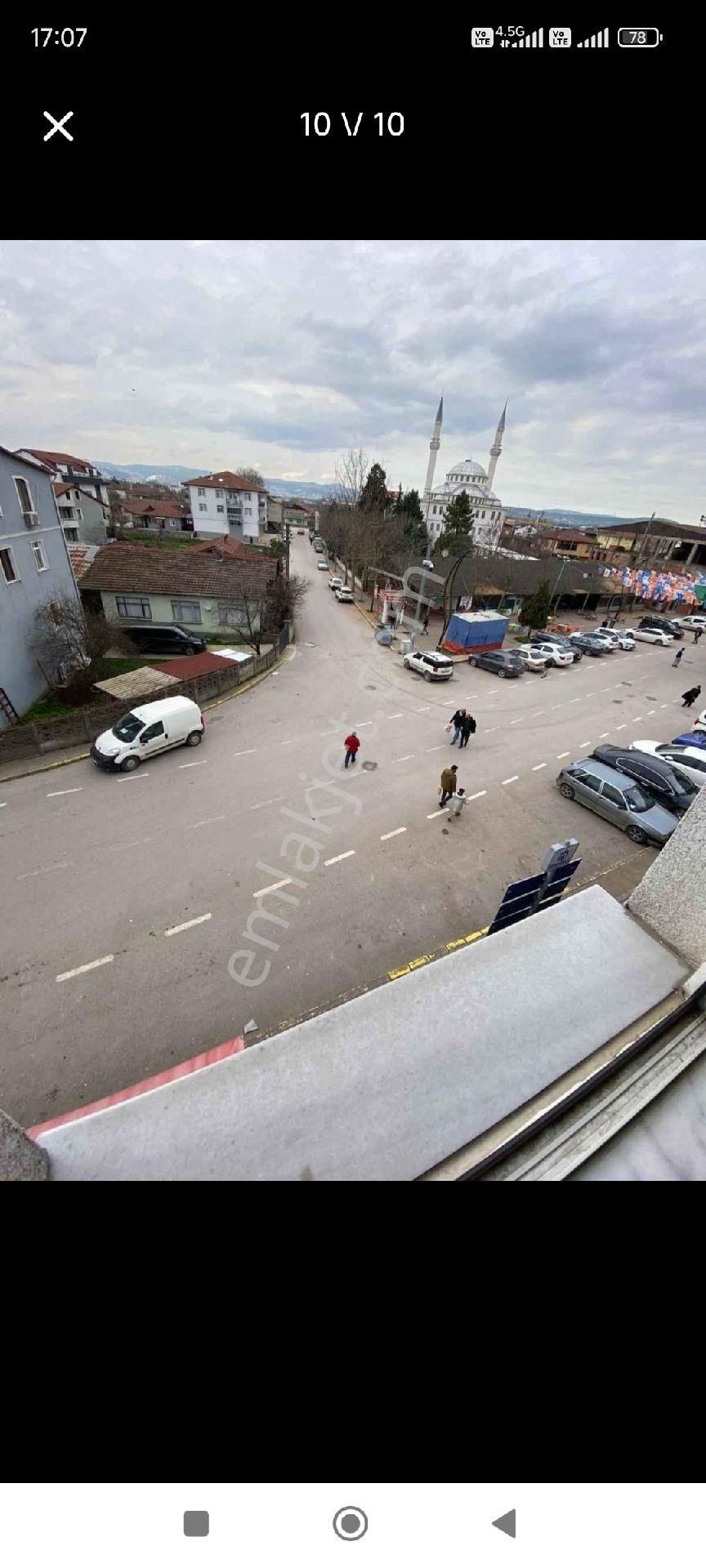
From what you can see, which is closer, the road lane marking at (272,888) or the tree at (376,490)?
the road lane marking at (272,888)

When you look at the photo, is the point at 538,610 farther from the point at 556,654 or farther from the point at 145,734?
the point at 145,734

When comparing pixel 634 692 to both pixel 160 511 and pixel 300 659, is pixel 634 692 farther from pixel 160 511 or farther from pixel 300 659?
pixel 160 511

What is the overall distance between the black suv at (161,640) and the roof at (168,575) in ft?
9.24

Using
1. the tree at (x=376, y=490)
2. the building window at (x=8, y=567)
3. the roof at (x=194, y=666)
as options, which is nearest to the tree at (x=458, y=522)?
the tree at (x=376, y=490)

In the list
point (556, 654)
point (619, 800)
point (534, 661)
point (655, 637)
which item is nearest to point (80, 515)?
point (534, 661)

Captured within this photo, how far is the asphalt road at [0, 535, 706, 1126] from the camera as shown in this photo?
23.5 ft

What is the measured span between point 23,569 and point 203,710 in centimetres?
726

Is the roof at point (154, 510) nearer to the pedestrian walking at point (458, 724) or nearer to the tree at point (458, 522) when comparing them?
the tree at point (458, 522)

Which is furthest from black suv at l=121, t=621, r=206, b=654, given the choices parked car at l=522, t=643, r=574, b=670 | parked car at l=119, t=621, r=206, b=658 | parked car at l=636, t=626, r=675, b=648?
parked car at l=636, t=626, r=675, b=648

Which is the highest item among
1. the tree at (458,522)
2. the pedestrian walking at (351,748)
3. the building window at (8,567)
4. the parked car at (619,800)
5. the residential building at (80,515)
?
the residential building at (80,515)

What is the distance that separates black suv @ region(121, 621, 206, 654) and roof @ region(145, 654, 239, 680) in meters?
1.76

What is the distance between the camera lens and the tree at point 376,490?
184 feet

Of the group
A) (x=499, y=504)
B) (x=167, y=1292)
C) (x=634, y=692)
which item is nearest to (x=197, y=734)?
(x=167, y=1292)
